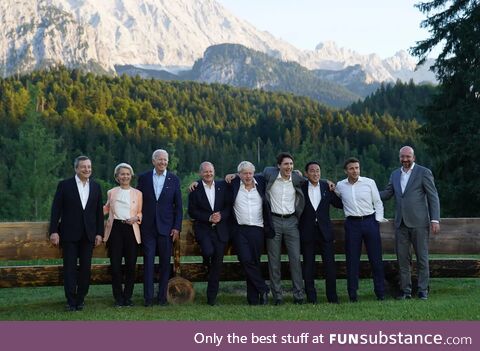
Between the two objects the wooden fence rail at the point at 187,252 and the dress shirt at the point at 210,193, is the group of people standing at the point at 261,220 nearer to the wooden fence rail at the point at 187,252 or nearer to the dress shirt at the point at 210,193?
the dress shirt at the point at 210,193

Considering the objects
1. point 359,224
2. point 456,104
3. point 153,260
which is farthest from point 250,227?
point 456,104

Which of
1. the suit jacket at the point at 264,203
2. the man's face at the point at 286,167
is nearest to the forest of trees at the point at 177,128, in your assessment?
the suit jacket at the point at 264,203

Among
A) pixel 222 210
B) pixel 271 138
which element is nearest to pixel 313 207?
pixel 222 210

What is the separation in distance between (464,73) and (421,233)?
395 inches

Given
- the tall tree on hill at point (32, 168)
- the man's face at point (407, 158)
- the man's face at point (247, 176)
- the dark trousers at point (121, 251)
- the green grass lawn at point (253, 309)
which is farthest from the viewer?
the tall tree on hill at point (32, 168)

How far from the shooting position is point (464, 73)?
1664 cm

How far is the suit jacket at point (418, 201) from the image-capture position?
26.0 ft

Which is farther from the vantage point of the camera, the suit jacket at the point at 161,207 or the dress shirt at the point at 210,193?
the dress shirt at the point at 210,193

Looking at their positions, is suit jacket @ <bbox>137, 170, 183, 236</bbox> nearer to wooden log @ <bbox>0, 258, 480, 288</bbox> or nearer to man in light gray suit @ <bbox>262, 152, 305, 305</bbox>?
wooden log @ <bbox>0, 258, 480, 288</bbox>

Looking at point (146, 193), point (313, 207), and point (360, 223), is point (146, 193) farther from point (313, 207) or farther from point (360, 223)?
point (360, 223)

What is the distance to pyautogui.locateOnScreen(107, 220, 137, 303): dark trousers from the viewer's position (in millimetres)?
7551

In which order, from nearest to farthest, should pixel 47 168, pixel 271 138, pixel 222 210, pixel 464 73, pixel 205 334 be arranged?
pixel 205 334, pixel 222 210, pixel 464 73, pixel 47 168, pixel 271 138

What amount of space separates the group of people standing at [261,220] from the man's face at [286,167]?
0.01 metres

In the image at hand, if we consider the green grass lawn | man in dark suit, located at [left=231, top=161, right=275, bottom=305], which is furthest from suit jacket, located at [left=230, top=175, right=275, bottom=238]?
the green grass lawn
